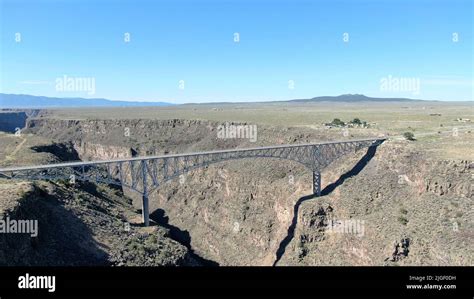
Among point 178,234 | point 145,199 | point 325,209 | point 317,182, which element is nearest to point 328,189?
point 317,182

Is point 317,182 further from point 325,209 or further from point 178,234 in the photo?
point 178,234

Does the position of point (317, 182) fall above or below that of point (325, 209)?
A: above

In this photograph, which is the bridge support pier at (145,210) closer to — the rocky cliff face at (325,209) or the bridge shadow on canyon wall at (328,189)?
the rocky cliff face at (325,209)

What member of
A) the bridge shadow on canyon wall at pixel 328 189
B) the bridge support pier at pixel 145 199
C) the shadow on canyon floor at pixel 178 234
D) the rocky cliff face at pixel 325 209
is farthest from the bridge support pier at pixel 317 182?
the bridge support pier at pixel 145 199

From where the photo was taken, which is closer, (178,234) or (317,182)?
(317,182)

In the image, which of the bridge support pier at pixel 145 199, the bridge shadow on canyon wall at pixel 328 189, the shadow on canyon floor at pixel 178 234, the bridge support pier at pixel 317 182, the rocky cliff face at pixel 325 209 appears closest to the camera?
the rocky cliff face at pixel 325 209

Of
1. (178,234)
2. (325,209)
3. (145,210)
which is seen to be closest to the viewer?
(145,210)
